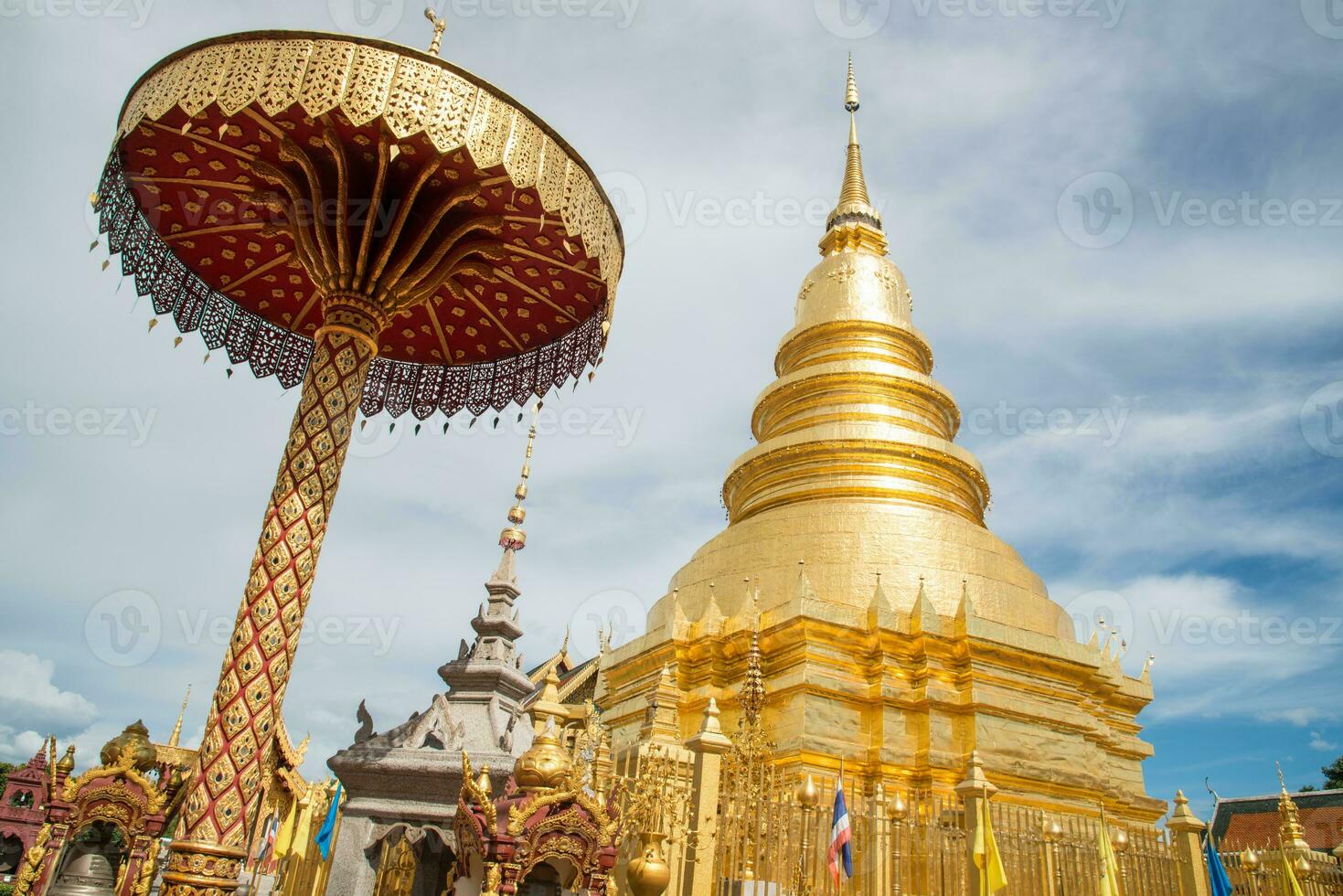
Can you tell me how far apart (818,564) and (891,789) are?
377 cm

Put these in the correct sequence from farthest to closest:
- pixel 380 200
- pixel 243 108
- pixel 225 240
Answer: pixel 225 240, pixel 380 200, pixel 243 108

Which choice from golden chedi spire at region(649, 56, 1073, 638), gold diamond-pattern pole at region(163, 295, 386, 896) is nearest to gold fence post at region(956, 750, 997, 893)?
gold diamond-pattern pole at region(163, 295, 386, 896)

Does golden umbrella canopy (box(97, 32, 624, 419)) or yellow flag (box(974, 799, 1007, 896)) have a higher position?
golden umbrella canopy (box(97, 32, 624, 419))

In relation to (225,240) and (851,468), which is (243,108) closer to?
(225,240)

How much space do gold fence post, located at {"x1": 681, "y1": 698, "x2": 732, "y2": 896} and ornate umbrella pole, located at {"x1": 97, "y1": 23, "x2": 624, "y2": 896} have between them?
113 inches

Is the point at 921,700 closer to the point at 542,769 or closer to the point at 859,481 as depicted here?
the point at 859,481

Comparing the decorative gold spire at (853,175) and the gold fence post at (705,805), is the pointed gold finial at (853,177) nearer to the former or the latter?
the decorative gold spire at (853,175)

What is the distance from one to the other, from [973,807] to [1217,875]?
4.03 m

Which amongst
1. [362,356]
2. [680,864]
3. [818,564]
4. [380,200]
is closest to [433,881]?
[680,864]

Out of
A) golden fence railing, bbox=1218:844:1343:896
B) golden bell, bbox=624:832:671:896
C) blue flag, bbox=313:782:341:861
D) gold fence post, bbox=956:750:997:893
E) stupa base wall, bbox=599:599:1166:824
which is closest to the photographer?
golden bell, bbox=624:832:671:896

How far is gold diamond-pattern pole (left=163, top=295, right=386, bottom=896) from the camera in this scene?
5.43 meters

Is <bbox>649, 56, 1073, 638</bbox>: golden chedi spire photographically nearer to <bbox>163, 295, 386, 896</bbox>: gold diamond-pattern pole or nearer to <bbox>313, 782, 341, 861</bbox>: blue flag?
<bbox>313, 782, 341, 861</bbox>: blue flag

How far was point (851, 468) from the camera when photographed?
54.1 feet

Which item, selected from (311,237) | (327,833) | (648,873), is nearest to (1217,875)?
(648,873)
